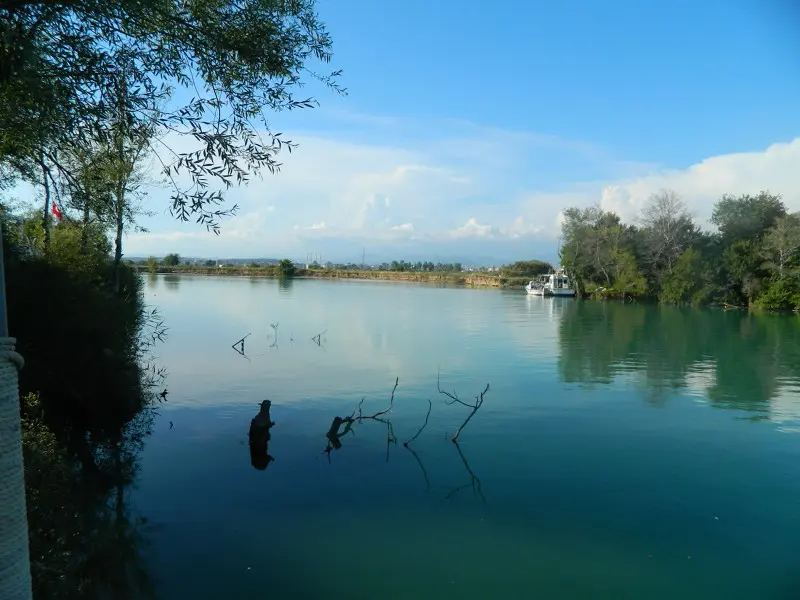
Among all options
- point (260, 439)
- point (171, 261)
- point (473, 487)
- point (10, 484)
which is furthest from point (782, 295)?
point (171, 261)

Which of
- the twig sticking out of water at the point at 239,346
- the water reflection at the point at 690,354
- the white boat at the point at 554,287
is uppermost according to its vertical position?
the white boat at the point at 554,287

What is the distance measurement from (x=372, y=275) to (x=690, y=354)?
109 meters

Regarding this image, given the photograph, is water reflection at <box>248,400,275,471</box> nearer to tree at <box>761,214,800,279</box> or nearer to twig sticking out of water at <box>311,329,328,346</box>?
twig sticking out of water at <box>311,329,328,346</box>

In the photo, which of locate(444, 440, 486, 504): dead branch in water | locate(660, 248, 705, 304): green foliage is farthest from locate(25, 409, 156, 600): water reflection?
locate(660, 248, 705, 304): green foliage

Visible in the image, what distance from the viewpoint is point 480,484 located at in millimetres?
11680

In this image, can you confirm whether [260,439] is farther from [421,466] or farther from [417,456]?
[421,466]

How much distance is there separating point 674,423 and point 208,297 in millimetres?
51071

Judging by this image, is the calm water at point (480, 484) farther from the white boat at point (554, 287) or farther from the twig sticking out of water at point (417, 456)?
the white boat at point (554, 287)

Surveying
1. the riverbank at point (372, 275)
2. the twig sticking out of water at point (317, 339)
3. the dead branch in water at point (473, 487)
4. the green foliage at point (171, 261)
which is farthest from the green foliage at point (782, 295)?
the green foliage at point (171, 261)

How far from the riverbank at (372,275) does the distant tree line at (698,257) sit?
89.0ft

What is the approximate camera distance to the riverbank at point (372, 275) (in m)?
108

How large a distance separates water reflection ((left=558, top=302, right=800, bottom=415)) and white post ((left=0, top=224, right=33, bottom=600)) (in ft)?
63.7

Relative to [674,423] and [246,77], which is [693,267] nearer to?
[674,423]

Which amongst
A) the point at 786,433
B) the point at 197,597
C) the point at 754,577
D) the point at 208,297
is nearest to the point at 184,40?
the point at 197,597
